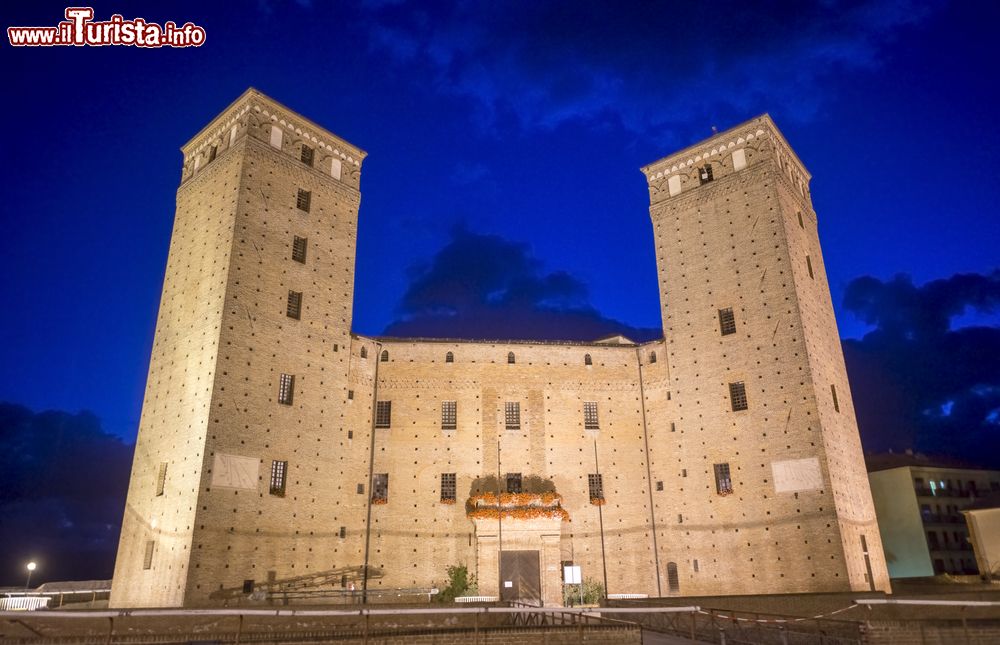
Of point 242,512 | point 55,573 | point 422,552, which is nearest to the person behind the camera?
point 242,512

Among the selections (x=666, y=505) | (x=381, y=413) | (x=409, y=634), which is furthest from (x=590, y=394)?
(x=409, y=634)

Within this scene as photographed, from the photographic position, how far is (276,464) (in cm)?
2366

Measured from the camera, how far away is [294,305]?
2609 centimetres

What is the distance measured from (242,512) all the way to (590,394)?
47.5ft

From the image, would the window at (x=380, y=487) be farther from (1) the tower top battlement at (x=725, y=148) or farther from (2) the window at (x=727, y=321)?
(1) the tower top battlement at (x=725, y=148)

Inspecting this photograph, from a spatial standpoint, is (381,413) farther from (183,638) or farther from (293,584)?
(183,638)

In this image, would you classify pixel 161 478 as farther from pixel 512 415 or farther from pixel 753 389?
pixel 753 389

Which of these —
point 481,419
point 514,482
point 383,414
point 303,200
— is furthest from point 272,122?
point 514,482

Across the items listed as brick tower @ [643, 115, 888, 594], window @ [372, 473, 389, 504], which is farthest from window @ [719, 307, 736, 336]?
window @ [372, 473, 389, 504]

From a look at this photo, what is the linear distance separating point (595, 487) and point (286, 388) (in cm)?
1290

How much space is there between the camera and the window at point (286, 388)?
2456 centimetres

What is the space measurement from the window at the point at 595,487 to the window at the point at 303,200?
632 inches

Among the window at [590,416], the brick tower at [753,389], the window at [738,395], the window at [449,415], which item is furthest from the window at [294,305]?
the window at [738,395]

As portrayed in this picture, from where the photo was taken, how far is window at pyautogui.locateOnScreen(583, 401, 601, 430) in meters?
28.8
